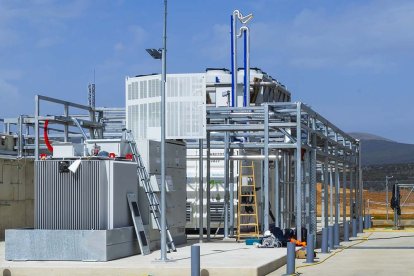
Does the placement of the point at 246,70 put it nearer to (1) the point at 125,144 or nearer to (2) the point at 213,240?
(2) the point at 213,240

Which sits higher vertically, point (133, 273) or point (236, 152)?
point (236, 152)

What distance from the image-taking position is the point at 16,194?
29.8m

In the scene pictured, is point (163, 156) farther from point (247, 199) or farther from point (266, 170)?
point (247, 199)

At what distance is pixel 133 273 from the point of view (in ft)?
60.8

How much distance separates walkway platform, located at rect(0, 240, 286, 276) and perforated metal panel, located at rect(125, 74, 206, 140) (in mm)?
3953

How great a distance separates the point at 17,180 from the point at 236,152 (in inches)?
300

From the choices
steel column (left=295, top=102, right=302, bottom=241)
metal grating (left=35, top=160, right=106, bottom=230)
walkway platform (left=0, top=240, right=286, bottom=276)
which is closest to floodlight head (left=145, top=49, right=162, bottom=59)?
metal grating (left=35, top=160, right=106, bottom=230)

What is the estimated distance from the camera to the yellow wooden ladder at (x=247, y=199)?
28.9 metres

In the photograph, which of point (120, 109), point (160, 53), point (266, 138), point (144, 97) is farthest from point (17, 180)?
point (160, 53)

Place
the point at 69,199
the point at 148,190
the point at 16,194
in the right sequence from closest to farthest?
the point at 69,199 → the point at 148,190 → the point at 16,194

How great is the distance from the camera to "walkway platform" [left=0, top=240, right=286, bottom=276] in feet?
59.8

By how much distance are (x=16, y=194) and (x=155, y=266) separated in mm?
12366

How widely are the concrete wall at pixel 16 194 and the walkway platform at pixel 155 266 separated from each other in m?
7.75

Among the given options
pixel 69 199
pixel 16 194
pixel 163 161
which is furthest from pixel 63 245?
pixel 16 194
